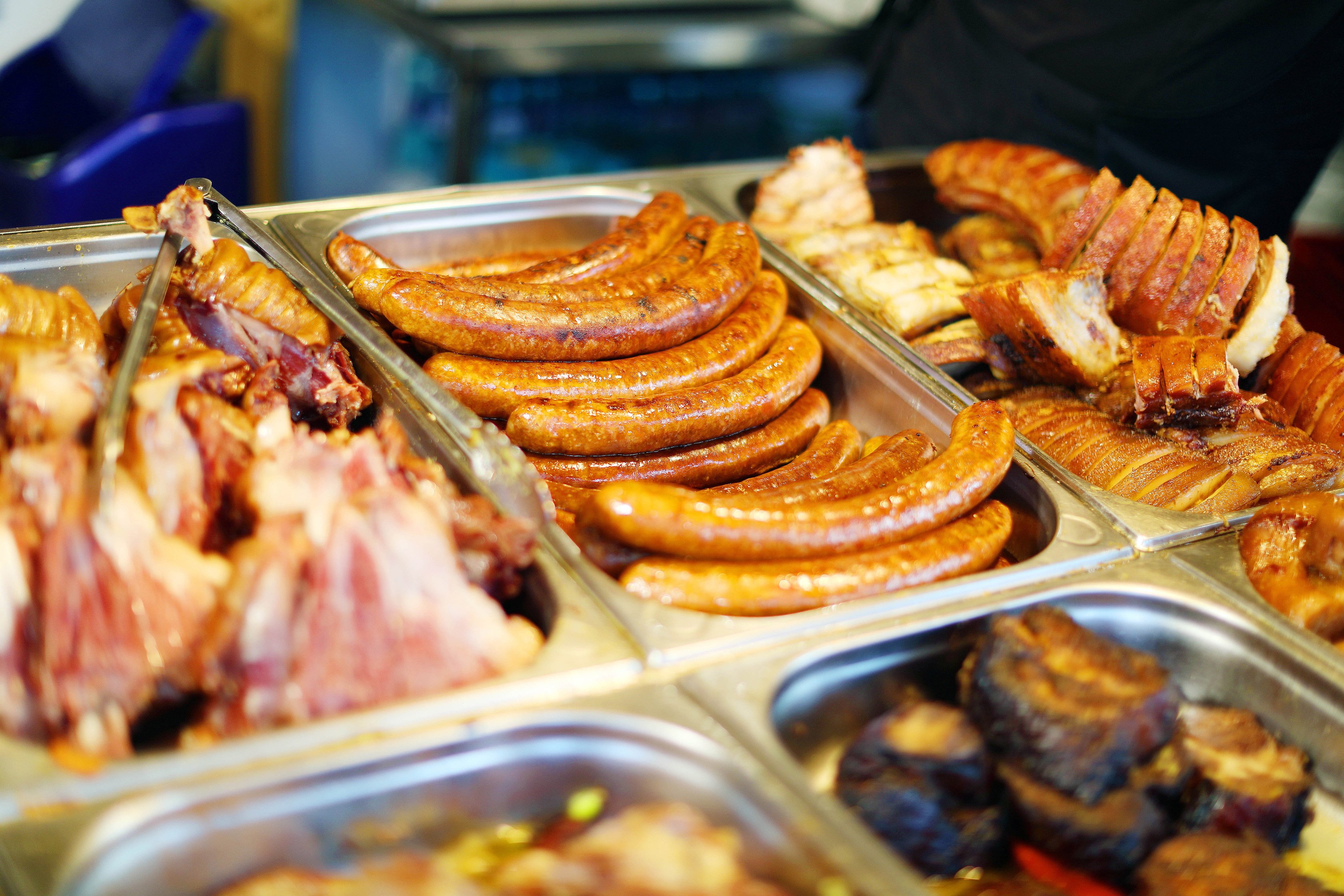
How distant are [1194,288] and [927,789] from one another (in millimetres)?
2003

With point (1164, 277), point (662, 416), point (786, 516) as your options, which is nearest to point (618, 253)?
point (662, 416)

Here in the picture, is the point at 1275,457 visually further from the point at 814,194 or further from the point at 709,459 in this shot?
the point at 814,194

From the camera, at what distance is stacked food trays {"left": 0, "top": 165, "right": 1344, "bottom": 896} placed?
1534mm

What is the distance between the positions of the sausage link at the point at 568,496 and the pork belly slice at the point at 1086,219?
5.72 feet

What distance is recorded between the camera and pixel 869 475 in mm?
2557

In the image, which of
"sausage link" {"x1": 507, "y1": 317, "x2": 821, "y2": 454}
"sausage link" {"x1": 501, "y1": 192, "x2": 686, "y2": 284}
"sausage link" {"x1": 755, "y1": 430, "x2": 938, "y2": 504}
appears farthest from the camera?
"sausage link" {"x1": 501, "y1": 192, "x2": 686, "y2": 284}

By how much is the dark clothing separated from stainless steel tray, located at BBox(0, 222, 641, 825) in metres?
3.49

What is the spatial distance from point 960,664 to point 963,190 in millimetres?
2342

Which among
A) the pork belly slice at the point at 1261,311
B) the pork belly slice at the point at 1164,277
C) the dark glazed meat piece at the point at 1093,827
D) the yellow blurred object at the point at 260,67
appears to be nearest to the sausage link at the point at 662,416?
the pork belly slice at the point at 1164,277

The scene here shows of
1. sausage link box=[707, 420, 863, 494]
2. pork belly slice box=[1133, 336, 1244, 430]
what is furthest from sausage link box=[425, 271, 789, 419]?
pork belly slice box=[1133, 336, 1244, 430]

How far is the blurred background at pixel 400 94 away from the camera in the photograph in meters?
5.64

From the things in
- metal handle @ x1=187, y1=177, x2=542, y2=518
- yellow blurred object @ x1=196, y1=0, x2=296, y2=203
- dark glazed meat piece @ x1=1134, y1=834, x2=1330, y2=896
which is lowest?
yellow blurred object @ x1=196, y1=0, x2=296, y2=203

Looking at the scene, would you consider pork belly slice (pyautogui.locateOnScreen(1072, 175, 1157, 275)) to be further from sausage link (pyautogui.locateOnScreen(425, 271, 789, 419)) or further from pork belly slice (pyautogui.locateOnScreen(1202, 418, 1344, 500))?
sausage link (pyautogui.locateOnScreen(425, 271, 789, 419))

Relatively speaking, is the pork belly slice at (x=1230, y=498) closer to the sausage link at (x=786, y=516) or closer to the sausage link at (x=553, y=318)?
the sausage link at (x=786, y=516)
